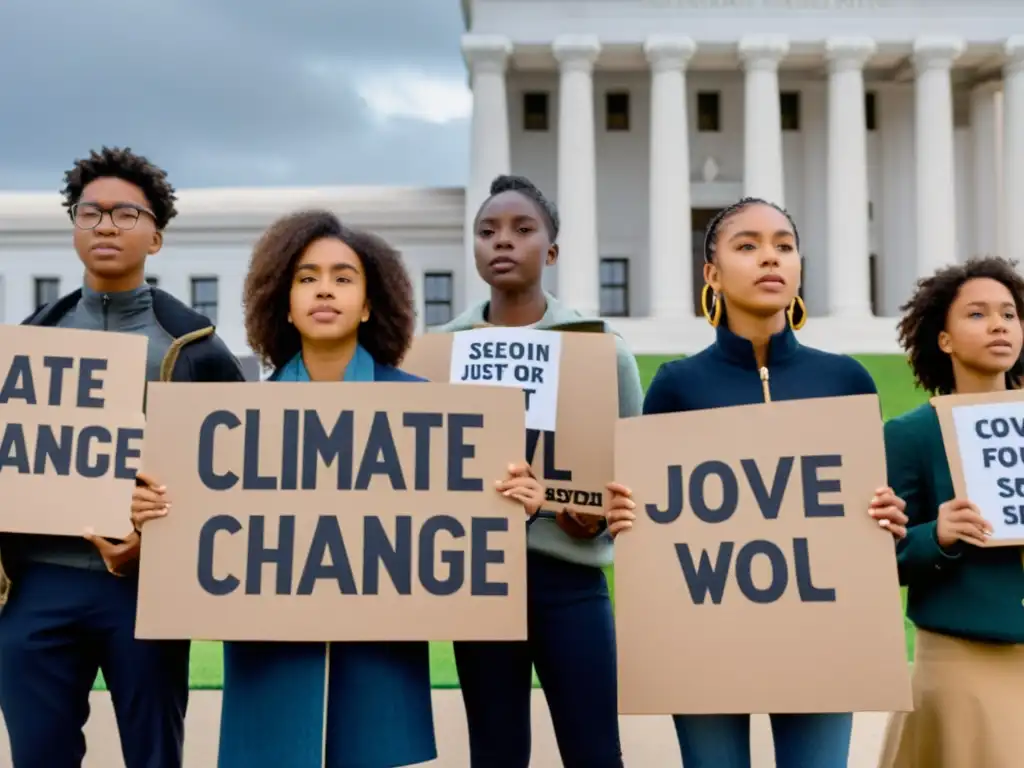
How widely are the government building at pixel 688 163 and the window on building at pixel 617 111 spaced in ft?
0.26

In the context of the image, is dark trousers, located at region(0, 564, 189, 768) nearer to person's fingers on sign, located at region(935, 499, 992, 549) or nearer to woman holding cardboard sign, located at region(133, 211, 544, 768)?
woman holding cardboard sign, located at region(133, 211, 544, 768)

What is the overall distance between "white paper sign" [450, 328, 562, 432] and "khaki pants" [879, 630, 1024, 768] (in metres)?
1.60

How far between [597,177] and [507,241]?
38219 mm

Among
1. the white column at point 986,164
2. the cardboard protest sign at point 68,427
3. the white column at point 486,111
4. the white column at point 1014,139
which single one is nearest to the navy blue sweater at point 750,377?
the cardboard protest sign at point 68,427

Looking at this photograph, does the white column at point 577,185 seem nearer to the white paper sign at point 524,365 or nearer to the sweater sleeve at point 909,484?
the white paper sign at point 524,365

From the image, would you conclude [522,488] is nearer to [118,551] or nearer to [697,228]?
[118,551]

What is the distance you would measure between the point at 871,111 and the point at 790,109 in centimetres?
329

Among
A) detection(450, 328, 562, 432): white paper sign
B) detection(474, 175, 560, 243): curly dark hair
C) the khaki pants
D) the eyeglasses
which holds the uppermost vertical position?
detection(474, 175, 560, 243): curly dark hair

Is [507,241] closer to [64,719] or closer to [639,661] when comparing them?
[639,661]

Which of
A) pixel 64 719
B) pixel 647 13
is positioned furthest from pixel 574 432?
pixel 647 13

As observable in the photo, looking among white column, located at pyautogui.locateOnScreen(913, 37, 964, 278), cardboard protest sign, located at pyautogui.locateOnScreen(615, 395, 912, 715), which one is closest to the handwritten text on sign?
cardboard protest sign, located at pyautogui.locateOnScreen(615, 395, 912, 715)

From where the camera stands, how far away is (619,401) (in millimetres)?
4230

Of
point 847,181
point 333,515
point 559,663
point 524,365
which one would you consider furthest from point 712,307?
point 847,181

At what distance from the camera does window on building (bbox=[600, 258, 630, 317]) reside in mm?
41281
